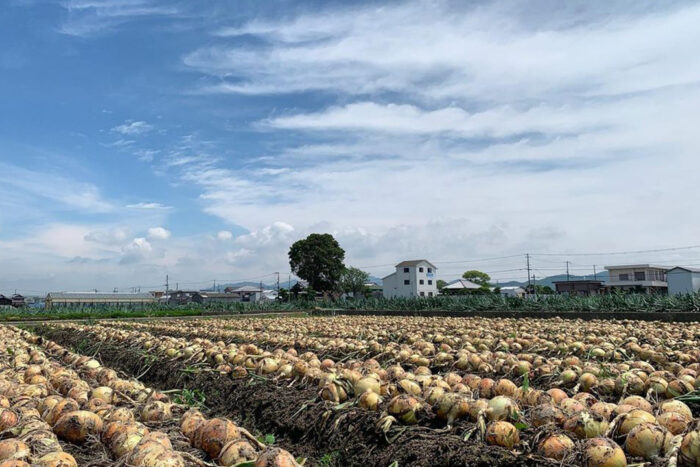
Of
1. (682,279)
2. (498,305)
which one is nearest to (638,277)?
(682,279)

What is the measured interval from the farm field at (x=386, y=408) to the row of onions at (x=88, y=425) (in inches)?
0.5

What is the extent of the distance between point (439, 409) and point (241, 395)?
2835mm

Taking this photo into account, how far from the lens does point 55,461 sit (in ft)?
7.86

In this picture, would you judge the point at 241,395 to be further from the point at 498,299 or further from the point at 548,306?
the point at 498,299

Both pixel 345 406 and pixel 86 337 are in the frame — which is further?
pixel 86 337

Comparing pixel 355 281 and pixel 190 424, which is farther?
pixel 355 281

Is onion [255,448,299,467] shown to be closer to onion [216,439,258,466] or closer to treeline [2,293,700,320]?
onion [216,439,258,466]

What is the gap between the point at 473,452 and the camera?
3.12 metres

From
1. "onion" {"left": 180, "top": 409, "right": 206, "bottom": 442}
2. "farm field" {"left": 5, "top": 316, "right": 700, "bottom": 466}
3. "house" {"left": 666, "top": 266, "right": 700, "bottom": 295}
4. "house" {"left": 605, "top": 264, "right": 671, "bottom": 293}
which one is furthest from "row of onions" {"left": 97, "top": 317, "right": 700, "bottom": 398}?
"house" {"left": 605, "top": 264, "right": 671, "bottom": 293}

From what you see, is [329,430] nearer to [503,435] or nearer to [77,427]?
[503,435]

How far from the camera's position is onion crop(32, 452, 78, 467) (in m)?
2.38

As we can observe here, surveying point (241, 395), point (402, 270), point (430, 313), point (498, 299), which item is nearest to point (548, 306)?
point (498, 299)

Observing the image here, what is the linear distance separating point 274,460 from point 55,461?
3.42ft

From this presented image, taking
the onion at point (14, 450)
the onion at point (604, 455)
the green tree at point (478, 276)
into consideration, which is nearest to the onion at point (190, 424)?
the onion at point (14, 450)
